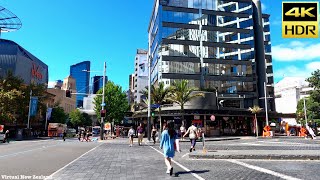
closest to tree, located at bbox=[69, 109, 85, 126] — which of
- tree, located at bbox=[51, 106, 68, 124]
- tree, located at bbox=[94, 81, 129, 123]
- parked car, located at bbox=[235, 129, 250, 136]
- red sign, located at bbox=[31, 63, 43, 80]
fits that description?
red sign, located at bbox=[31, 63, 43, 80]

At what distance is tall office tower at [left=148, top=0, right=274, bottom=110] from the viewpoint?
62219 millimetres

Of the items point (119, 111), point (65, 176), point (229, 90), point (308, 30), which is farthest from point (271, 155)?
point (119, 111)

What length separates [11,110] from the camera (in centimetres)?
4997

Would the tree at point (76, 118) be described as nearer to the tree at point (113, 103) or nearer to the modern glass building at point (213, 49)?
the tree at point (113, 103)

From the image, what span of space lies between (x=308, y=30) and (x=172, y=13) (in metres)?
58.4

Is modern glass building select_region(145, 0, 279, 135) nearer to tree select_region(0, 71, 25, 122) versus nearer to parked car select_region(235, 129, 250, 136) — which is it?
parked car select_region(235, 129, 250, 136)

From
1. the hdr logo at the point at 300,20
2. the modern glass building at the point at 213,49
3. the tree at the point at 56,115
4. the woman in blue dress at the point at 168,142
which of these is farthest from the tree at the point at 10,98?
the hdr logo at the point at 300,20

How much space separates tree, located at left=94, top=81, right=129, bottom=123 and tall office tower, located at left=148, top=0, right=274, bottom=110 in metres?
9.93

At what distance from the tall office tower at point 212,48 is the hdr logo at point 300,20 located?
52.6m

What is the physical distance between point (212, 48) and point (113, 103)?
85.3ft

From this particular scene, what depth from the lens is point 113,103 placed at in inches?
2692

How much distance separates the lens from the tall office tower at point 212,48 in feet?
204

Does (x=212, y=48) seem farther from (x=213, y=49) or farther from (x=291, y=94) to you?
(x=291, y=94)

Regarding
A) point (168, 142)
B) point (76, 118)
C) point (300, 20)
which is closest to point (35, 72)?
point (76, 118)
